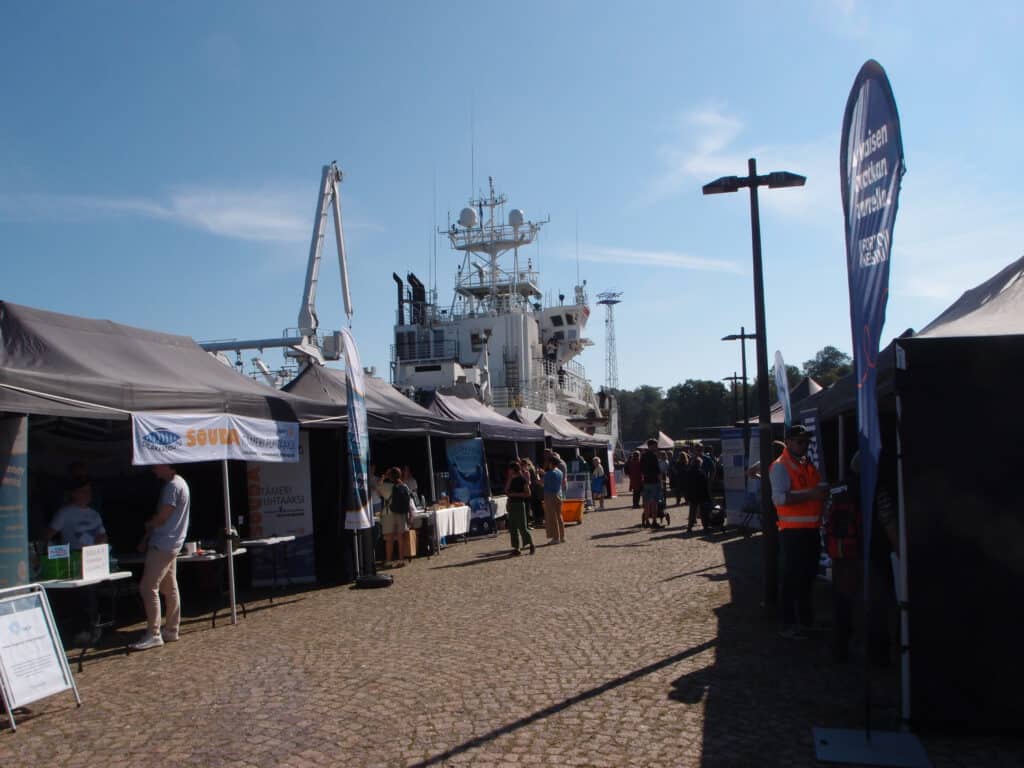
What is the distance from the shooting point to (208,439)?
836cm

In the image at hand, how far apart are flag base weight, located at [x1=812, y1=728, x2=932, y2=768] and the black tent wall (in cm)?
21

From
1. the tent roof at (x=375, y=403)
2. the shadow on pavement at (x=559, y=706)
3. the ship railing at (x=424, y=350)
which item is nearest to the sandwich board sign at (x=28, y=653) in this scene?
the shadow on pavement at (x=559, y=706)

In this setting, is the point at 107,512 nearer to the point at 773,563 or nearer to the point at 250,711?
the point at 250,711

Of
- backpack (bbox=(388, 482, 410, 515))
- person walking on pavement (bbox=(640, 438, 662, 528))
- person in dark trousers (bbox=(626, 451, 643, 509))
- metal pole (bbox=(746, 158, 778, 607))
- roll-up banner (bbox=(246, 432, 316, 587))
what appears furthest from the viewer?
person in dark trousers (bbox=(626, 451, 643, 509))

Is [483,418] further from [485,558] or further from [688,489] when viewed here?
[485,558]

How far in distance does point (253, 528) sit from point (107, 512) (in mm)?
1848

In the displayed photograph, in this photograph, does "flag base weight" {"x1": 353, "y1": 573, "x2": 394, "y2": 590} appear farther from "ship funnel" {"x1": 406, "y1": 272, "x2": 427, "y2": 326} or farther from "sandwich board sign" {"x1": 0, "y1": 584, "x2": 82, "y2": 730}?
"ship funnel" {"x1": 406, "y1": 272, "x2": 427, "y2": 326}

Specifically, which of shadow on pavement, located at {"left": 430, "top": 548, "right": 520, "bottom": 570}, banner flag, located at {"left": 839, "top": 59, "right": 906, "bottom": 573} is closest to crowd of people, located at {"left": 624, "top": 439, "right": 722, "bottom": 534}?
shadow on pavement, located at {"left": 430, "top": 548, "right": 520, "bottom": 570}

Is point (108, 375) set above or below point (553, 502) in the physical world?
above

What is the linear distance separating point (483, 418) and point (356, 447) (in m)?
8.55

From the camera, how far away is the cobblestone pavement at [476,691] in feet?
15.1

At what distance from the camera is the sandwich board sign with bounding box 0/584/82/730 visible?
536cm

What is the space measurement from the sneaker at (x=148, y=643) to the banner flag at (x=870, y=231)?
607 centimetres

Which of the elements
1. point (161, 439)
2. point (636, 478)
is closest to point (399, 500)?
point (161, 439)
